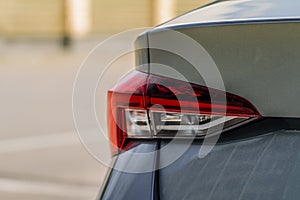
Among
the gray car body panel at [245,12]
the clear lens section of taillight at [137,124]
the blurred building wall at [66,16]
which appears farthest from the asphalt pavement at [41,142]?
the gray car body panel at [245,12]

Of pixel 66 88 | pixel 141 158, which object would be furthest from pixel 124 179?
pixel 66 88

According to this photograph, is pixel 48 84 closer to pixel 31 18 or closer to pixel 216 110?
pixel 31 18

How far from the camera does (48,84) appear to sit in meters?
10.2

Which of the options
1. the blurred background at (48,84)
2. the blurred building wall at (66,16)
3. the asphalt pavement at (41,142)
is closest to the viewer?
the asphalt pavement at (41,142)

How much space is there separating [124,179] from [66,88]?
799 cm

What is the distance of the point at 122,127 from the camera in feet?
6.43

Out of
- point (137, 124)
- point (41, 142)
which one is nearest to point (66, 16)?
point (41, 142)

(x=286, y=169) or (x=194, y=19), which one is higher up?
(x=194, y=19)

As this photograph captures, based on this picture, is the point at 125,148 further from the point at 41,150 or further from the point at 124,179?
the point at 41,150

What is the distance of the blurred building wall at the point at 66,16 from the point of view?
45.5 ft

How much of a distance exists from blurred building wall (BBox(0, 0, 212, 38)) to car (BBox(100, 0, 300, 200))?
1254 centimetres

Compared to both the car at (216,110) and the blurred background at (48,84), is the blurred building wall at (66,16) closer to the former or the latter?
the blurred background at (48,84)

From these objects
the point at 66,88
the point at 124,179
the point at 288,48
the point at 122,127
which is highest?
the point at 288,48

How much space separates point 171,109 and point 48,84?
8.61m
